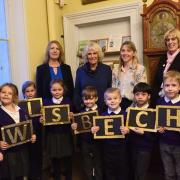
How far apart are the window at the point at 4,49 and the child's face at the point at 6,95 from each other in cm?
109

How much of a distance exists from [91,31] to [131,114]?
1992 mm

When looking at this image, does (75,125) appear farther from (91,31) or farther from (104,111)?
(91,31)

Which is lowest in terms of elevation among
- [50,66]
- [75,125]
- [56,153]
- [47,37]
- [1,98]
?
[56,153]

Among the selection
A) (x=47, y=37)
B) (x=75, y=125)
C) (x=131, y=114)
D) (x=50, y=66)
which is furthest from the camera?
(x=47, y=37)

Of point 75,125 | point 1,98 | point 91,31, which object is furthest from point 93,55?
point 91,31

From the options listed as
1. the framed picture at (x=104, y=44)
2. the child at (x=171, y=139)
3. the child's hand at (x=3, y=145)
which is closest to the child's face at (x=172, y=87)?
the child at (x=171, y=139)

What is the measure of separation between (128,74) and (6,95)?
121 cm

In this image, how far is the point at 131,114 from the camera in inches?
107

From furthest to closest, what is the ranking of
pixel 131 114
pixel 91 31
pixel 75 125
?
pixel 91 31 → pixel 75 125 → pixel 131 114

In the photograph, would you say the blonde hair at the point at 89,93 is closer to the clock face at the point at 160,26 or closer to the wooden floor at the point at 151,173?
the clock face at the point at 160,26

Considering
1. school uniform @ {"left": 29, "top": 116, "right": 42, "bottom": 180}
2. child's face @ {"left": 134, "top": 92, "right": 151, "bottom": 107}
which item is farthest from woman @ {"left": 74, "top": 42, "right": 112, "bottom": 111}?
school uniform @ {"left": 29, "top": 116, "right": 42, "bottom": 180}

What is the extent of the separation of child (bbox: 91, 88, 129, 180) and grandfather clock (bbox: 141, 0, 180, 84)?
0.93m

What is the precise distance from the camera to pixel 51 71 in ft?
11.6

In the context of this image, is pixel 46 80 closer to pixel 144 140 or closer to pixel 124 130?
pixel 124 130
